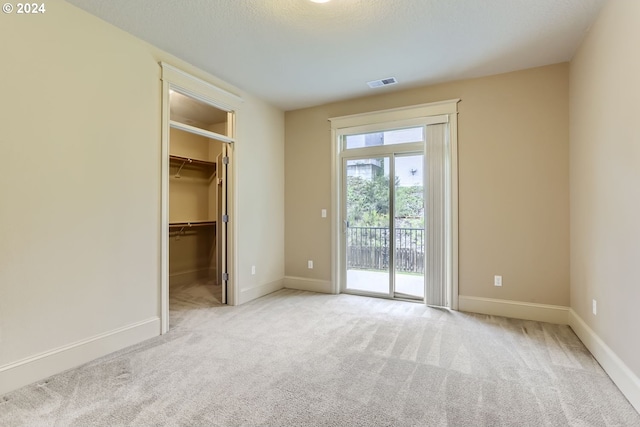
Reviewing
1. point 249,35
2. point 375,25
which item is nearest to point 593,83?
point 375,25

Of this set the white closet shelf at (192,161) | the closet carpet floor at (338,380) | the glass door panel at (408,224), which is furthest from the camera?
the white closet shelf at (192,161)

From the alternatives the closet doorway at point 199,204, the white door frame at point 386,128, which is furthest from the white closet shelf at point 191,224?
the white door frame at point 386,128

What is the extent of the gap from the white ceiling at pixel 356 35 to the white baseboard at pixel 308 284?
277 centimetres

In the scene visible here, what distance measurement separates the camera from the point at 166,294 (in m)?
3.03

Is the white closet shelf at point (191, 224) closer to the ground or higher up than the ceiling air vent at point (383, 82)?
closer to the ground

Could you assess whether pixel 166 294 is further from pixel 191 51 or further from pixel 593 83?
pixel 593 83

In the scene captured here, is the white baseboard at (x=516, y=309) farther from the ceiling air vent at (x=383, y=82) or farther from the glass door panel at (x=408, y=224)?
the ceiling air vent at (x=383, y=82)

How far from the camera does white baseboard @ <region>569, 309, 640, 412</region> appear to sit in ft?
6.03

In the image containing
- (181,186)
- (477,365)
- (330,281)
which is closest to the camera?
(477,365)

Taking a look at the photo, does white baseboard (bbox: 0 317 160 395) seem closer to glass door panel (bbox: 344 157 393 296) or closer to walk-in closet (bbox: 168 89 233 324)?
walk-in closet (bbox: 168 89 233 324)

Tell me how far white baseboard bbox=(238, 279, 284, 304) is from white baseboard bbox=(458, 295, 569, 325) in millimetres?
2534

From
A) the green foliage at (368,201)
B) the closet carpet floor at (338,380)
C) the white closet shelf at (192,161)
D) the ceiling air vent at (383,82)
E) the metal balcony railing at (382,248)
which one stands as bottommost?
the closet carpet floor at (338,380)

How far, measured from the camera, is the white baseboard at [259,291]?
400 centimetres

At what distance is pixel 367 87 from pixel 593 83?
221 centimetres
